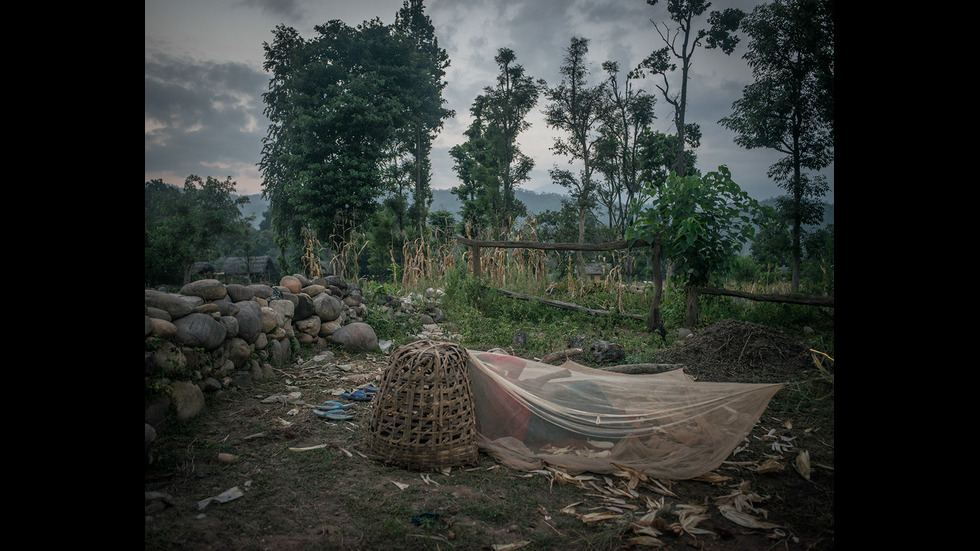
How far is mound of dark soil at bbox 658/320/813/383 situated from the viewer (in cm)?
404

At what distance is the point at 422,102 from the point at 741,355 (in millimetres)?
15434

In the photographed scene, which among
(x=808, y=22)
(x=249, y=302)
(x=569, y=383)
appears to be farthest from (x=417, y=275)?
(x=808, y=22)

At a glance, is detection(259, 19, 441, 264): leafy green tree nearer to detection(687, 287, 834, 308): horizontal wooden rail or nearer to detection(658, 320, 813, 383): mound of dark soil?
detection(687, 287, 834, 308): horizontal wooden rail

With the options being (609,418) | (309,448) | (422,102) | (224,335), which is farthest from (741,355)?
(422,102)

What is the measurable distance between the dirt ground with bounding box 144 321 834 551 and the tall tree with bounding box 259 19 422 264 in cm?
1126

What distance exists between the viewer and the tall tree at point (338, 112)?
537 inches

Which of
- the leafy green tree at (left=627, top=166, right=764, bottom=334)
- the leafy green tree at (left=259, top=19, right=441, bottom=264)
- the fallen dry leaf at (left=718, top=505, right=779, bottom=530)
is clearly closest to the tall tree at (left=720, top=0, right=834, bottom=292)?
the leafy green tree at (left=627, top=166, right=764, bottom=334)

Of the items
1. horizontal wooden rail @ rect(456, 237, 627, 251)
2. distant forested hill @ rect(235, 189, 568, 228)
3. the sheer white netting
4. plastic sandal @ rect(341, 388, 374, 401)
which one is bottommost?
plastic sandal @ rect(341, 388, 374, 401)

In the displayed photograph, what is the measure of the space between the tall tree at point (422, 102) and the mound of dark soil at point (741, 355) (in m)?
13.7

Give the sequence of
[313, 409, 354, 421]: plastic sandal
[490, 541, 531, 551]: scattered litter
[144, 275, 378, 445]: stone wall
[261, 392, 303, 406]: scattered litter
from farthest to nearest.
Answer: [261, 392, 303, 406]: scattered litter, [313, 409, 354, 421]: plastic sandal, [144, 275, 378, 445]: stone wall, [490, 541, 531, 551]: scattered litter

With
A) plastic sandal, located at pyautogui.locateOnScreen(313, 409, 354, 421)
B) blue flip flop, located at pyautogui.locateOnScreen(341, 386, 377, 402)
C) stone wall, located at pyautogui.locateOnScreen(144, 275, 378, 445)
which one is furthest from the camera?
blue flip flop, located at pyautogui.locateOnScreen(341, 386, 377, 402)

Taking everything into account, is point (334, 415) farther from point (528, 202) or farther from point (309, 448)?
point (528, 202)

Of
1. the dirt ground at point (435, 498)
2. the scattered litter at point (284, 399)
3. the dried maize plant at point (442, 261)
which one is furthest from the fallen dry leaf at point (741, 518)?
the dried maize plant at point (442, 261)
